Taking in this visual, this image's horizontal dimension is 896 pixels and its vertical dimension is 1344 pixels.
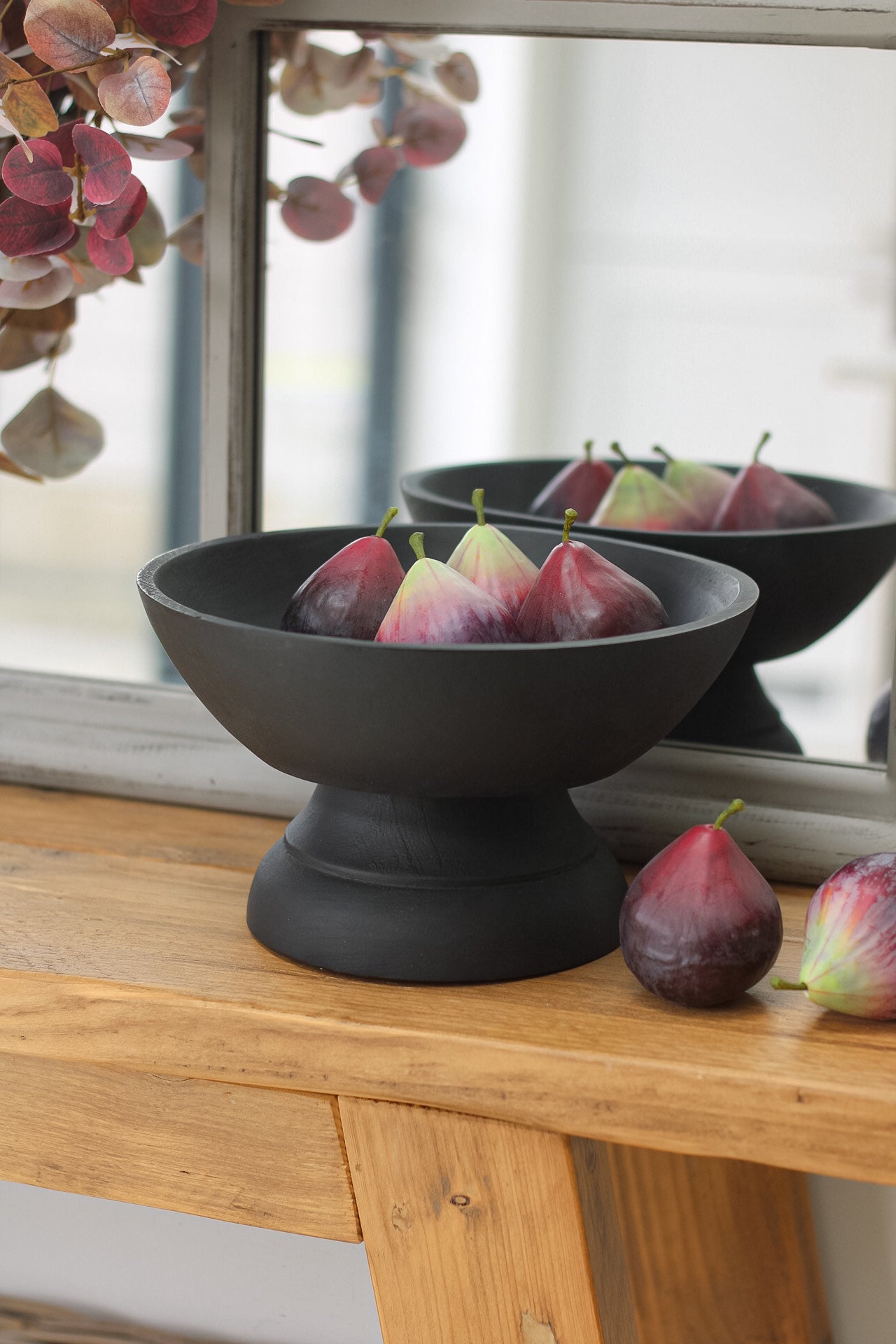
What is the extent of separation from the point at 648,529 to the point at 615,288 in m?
0.39

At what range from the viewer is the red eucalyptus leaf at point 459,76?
0.81 meters

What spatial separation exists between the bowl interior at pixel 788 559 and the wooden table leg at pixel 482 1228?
0.96 feet

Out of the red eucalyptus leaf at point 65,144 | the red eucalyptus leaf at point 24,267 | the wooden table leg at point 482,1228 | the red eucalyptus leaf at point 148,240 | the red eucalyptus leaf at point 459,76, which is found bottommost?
the wooden table leg at point 482,1228

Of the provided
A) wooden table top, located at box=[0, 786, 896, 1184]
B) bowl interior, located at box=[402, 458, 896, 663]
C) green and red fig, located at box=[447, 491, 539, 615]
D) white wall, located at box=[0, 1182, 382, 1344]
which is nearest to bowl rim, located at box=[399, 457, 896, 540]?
bowl interior, located at box=[402, 458, 896, 663]

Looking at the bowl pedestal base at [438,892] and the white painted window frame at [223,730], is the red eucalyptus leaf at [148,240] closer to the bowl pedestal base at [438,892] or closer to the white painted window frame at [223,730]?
the white painted window frame at [223,730]

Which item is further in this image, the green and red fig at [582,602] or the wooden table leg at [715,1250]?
the wooden table leg at [715,1250]

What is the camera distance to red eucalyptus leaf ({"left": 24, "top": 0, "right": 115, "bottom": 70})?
1.86ft

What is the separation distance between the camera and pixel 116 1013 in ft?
1.71

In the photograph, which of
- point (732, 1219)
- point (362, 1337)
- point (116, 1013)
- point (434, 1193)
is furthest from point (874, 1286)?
point (116, 1013)

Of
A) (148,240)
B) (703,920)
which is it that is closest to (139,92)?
(148,240)

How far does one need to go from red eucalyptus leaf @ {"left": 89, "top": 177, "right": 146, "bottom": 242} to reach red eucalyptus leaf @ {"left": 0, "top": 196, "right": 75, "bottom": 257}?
0.02 metres

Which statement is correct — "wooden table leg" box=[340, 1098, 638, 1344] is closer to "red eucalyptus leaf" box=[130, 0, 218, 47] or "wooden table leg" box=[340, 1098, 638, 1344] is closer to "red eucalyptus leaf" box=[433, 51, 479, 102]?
"red eucalyptus leaf" box=[130, 0, 218, 47]

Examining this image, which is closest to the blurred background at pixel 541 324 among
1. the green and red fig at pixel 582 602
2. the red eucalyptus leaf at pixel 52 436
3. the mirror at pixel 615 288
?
the mirror at pixel 615 288

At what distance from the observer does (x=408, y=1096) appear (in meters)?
0.49
